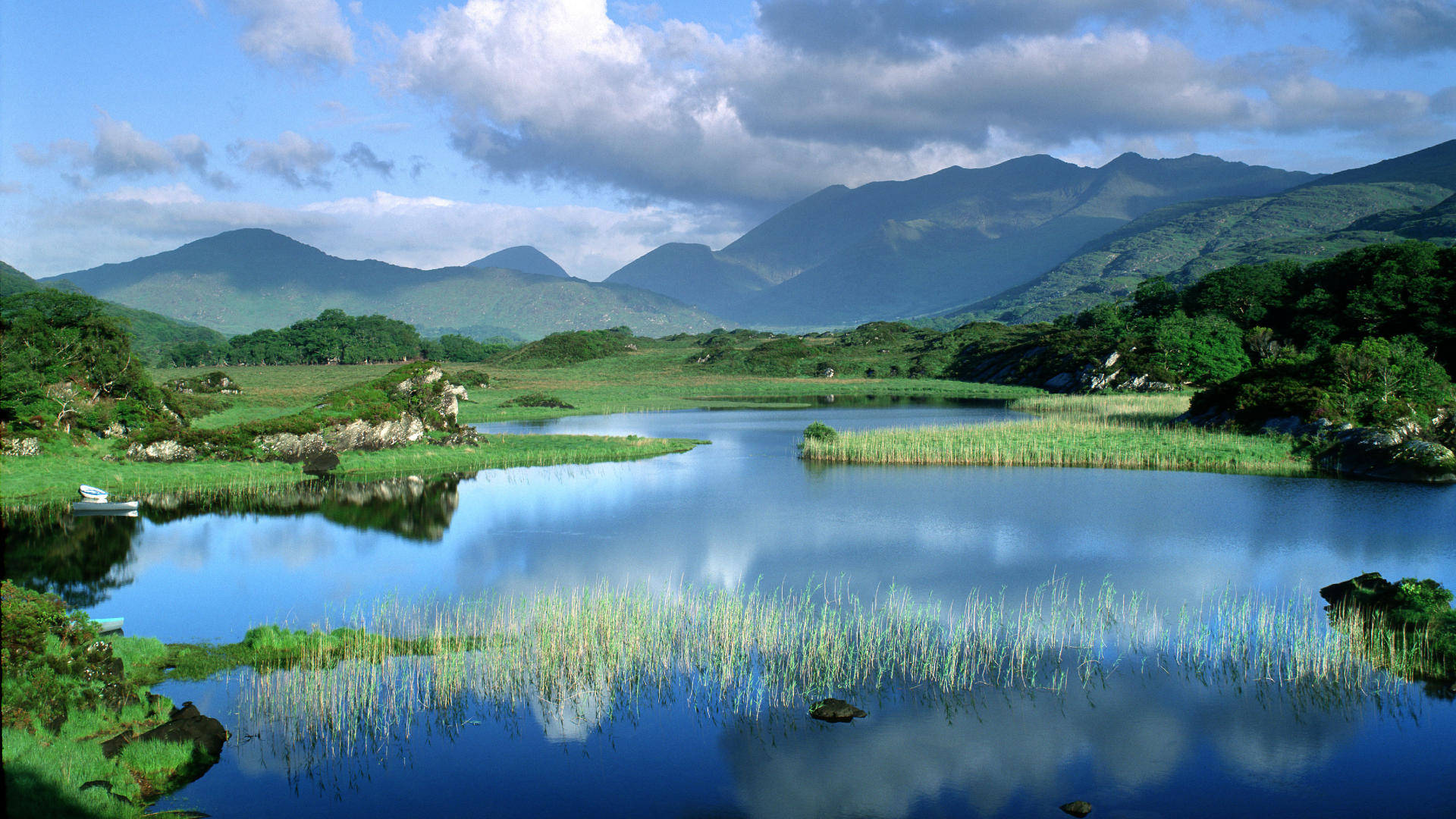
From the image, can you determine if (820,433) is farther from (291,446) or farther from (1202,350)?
(1202,350)

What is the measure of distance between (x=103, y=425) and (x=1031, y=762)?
44.9 metres

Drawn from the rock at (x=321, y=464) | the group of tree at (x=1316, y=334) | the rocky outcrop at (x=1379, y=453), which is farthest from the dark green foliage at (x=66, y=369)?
the group of tree at (x=1316, y=334)

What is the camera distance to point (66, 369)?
4266 cm

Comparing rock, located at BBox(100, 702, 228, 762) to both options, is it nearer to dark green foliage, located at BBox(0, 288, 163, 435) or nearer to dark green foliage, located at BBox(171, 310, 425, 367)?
dark green foliage, located at BBox(0, 288, 163, 435)

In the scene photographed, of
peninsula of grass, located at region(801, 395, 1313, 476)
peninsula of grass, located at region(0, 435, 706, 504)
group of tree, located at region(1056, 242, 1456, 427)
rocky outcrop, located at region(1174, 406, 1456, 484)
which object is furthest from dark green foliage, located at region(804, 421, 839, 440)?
group of tree, located at region(1056, 242, 1456, 427)

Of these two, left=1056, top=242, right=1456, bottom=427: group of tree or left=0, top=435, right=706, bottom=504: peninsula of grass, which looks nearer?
left=0, top=435, right=706, bottom=504: peninsula of grass

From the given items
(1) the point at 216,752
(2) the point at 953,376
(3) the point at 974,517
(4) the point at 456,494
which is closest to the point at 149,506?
(4) the point at 456,494

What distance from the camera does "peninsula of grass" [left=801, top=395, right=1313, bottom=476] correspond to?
4403 cm

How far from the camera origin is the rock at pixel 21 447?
38969mm

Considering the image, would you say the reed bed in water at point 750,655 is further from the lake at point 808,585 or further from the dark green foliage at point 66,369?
the dark green foliage at point 66,369

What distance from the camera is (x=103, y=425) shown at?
43.1 meters

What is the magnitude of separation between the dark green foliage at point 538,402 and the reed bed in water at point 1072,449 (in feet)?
122

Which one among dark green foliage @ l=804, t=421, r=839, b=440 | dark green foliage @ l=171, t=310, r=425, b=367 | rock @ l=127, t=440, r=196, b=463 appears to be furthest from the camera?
dark green foliage @ l=171, t=310, r=425, b=367

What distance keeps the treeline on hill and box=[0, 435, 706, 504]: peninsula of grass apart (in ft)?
360
